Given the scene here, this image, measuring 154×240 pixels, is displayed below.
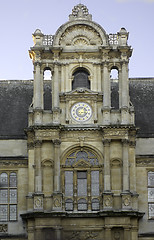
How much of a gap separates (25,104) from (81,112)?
606 cm

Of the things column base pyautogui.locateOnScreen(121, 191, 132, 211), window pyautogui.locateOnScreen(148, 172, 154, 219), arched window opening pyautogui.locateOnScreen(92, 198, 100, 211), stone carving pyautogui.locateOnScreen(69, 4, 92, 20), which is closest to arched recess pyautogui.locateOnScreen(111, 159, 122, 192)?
column base pyautogui.locateOnScreen(121, 191, 132, 211)

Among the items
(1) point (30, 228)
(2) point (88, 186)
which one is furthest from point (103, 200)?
(1) point (30, 228)

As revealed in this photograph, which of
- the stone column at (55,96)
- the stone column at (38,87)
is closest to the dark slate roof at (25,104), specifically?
the stone column at (38,87)

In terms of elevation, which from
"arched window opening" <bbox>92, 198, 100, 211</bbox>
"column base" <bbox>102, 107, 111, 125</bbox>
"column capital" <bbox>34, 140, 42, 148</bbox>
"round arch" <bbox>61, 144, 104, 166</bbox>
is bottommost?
"arched window opening" <bbox>92, 198, 100, 211</bbox>

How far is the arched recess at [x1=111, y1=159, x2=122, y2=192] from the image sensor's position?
41312mm

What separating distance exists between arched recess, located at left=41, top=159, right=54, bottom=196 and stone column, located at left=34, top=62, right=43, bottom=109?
11.6ft

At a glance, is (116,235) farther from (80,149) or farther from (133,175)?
(80,149)

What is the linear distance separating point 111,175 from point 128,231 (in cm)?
355

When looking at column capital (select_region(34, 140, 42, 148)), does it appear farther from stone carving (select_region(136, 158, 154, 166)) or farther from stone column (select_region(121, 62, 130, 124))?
stone carving (select_region(136, 158, 154, 166))

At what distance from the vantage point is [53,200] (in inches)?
1602

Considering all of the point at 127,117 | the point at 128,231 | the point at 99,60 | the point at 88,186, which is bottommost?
the point at 128,231

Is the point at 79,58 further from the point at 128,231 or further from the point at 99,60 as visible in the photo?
the point at 128,231

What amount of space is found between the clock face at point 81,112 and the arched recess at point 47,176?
10.7 ft

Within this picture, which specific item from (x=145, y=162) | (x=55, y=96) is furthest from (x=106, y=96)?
(x=145, y=162)
